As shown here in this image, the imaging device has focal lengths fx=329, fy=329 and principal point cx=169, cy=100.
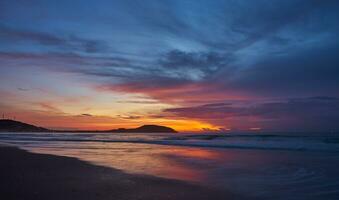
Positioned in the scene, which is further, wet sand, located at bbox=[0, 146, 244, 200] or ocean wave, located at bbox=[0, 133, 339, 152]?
ocean wave, located at bbox=[0, 133, 339, 152]

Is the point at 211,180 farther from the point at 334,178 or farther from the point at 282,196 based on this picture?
the point at 334,178

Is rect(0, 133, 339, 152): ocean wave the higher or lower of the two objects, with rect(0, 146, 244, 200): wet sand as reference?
higher

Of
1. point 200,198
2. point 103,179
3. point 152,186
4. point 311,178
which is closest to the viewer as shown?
point 200,198

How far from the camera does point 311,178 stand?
463 inches

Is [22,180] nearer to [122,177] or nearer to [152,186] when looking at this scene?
[122,177]

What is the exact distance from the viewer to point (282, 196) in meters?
8.59

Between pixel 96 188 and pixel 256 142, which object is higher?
pixel 256 142

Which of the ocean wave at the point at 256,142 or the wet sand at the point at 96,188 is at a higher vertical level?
the ocean wave at the point at 256,142

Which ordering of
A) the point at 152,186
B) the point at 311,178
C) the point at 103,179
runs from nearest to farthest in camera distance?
the point at 152,186
the point at 103,179
the point at 311,178

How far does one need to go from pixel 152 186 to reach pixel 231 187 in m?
2.35

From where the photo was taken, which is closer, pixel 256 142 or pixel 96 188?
pixel 96 188

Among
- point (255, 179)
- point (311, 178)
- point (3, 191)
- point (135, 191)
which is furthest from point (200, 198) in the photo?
point (311, 178)

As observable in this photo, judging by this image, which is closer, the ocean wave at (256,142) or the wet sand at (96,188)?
the wet sand at (96,188)

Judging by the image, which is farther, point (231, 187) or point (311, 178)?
point (311, 178)
